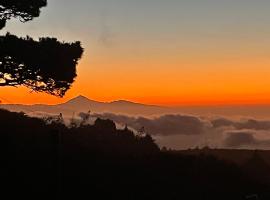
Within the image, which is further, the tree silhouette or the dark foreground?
the tree silhouette

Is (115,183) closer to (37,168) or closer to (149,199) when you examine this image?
(149,199)

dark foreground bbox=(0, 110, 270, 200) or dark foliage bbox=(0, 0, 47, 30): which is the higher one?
dark foliage bbox=(0, 0, 47, 30)

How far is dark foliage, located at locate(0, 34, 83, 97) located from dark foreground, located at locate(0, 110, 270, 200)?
2797 mm

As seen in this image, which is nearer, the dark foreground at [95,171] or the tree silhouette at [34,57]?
the dark foreground at [95,171]

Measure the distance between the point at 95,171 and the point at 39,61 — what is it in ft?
20.1

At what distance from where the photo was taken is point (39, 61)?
85.7 feet

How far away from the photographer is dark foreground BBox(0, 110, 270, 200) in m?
21.0

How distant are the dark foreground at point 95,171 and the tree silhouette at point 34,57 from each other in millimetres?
2867

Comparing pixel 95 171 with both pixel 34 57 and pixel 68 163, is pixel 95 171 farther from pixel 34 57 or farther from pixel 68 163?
pixel 34 57

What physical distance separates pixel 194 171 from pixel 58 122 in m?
10.4

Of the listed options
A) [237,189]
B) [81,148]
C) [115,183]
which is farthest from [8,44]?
[237,189]

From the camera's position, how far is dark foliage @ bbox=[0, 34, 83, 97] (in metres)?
25.8

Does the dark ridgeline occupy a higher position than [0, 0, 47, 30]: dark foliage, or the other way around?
[0, 0, 47, 30]: dark foliage

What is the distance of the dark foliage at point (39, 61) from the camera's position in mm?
25812
